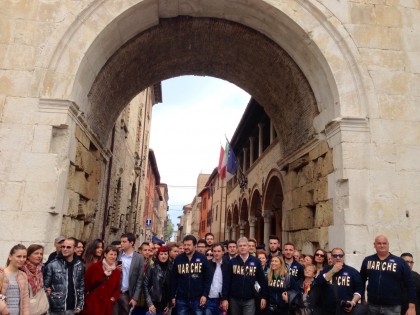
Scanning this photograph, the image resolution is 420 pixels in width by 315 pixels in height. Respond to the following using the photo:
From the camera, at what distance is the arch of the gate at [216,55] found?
6156 mm

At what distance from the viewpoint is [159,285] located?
511 cm

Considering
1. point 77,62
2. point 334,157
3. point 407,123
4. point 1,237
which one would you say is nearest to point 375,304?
point 334,157

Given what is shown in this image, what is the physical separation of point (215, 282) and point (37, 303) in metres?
2.34

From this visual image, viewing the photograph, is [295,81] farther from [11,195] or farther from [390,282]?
[11,195]

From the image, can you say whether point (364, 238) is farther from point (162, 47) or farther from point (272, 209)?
point (272, 209)

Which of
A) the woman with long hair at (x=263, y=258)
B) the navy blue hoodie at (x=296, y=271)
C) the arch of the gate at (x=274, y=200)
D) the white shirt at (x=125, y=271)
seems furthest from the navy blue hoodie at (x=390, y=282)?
the arch of the gate at (x=274, y=200)

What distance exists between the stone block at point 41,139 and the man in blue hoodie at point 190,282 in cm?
248

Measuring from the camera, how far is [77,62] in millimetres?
5996

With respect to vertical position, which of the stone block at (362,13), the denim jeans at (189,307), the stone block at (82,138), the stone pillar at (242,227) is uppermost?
the stone block at (362,13)

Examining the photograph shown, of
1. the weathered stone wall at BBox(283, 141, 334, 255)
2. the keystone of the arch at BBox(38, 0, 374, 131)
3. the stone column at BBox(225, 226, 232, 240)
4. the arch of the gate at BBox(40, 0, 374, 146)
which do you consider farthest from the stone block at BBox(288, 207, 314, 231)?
the stone column at BBox(225, 226, 232, 240)

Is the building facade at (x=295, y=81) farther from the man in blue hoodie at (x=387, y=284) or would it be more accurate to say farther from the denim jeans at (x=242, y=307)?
the denim jeans at (x=242, y=307)

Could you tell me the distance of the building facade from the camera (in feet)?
18.5

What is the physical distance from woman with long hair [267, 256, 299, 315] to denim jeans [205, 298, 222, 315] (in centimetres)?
65

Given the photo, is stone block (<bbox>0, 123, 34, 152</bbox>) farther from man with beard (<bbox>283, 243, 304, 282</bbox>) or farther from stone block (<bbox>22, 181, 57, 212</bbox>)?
man with beard (<bbox>283, 243, 304, 282</bbox>)
